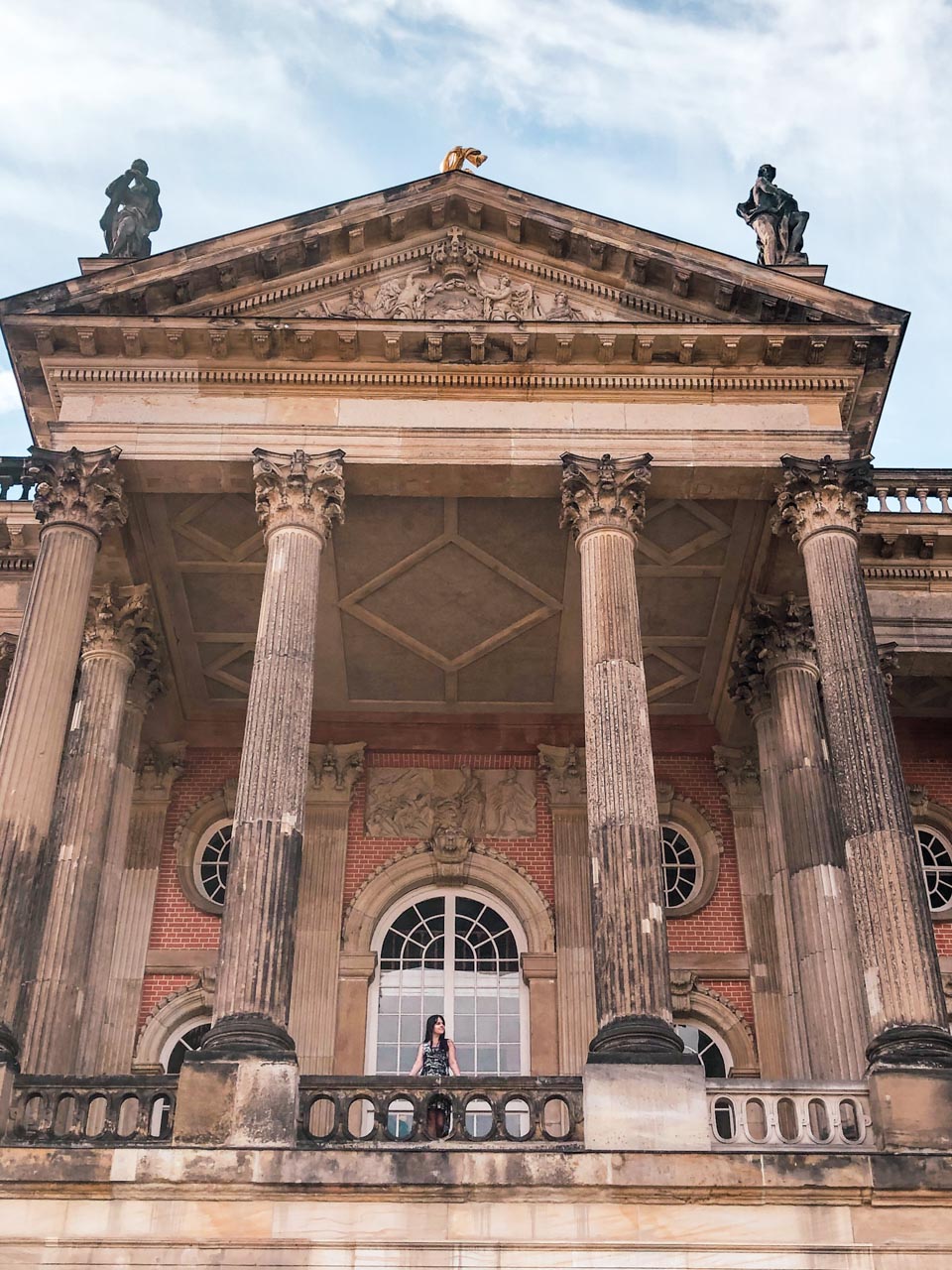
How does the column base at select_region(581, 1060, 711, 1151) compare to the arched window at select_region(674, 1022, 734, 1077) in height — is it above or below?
below

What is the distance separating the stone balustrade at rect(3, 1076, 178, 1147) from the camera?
13.0m

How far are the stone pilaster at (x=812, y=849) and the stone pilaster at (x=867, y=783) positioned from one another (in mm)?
1593

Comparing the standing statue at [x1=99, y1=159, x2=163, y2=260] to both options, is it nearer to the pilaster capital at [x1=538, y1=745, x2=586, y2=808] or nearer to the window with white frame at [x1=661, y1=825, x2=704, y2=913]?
the pilaster capital at [x1=538, y1=745, x2=586, y2=808]

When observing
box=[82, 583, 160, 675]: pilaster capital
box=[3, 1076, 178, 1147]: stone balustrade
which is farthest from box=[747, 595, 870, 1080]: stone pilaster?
box=[82, 583, 160, 675]: pilaster capital

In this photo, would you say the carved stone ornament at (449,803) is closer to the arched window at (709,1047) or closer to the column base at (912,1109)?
the arched window at (709,1047)

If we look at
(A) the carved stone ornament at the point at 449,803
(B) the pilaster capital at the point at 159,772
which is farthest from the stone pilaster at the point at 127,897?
(A) the carved stone ornament at the point at 449,803

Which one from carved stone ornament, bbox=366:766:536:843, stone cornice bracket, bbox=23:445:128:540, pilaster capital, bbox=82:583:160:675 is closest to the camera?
stone cornice bracket, bbox=23:445:128:540

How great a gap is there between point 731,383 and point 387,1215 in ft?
33.3

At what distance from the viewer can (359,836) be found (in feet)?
70.9

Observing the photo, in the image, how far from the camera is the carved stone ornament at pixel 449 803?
21641 mm

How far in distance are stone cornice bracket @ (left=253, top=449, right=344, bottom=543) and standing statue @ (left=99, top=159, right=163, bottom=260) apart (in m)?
3.72

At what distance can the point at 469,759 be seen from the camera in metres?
22.3

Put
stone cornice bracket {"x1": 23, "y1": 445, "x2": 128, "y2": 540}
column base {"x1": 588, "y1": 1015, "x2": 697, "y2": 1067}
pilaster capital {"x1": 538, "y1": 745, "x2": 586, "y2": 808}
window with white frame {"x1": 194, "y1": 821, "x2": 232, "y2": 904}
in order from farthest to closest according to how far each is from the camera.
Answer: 1. pilaster capital {"x1": 538, "y1": 745, "x2": 586, "y2": 808}
2. window with white frame {"x1": 194, "y1": 821, "x2": 232, "y2": 904}
3. stone cornice bracket {"x1": 23, "y1": 445, "x2": 128, "y2": 540}
4. column base {"x1": 588, "y1": 1015, "x2": 697, "y2": 1067}

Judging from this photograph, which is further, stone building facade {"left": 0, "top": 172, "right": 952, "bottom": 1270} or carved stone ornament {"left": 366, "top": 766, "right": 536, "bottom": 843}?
carved stone ornament {"left": 366, "top": 766, "right": 536, "bottom": 843}
